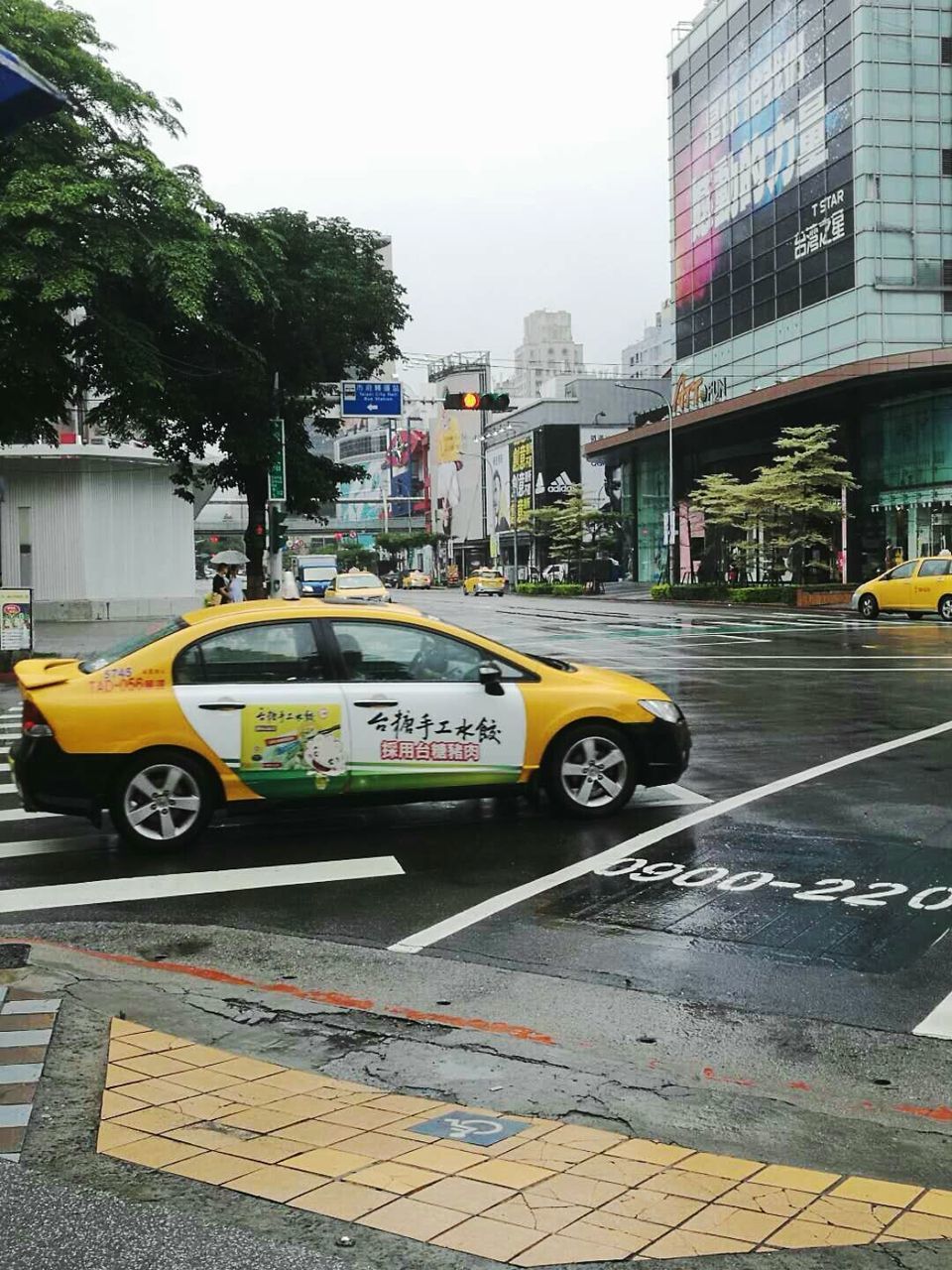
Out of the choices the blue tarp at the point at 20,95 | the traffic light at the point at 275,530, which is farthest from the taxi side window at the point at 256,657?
the traffic light at the point at 275,530

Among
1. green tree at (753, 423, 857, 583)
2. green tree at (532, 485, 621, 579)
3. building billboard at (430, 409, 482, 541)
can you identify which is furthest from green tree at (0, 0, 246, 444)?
building billboard at (430, 409, 482, 541)

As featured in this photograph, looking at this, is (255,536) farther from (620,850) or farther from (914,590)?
(620,850)

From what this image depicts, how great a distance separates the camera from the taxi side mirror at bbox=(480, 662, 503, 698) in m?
8.45

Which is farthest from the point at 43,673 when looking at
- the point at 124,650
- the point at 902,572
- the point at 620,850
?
the point at 902,572

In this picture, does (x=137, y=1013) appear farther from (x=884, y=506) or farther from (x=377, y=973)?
(x=884, y=506)

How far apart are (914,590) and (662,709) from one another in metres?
26.8

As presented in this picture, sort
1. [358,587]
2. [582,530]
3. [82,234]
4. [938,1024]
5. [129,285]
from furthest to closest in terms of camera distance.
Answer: [582,530], [358,587], [129,285], [82,234], [938,1024]

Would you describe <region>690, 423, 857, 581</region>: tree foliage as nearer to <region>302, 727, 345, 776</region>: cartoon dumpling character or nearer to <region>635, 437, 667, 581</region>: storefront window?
<region>635, 437, 667, 581</region>: storefront window

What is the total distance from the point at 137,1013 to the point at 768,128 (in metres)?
59.3

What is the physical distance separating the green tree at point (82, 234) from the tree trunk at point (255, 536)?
7.94 meters

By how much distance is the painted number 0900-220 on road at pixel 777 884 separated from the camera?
21.9 ft

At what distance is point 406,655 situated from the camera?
27.9 feet

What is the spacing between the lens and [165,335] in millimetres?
26703

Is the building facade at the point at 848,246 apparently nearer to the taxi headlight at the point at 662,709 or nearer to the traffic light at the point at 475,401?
the traffic light at the point at 475,401
